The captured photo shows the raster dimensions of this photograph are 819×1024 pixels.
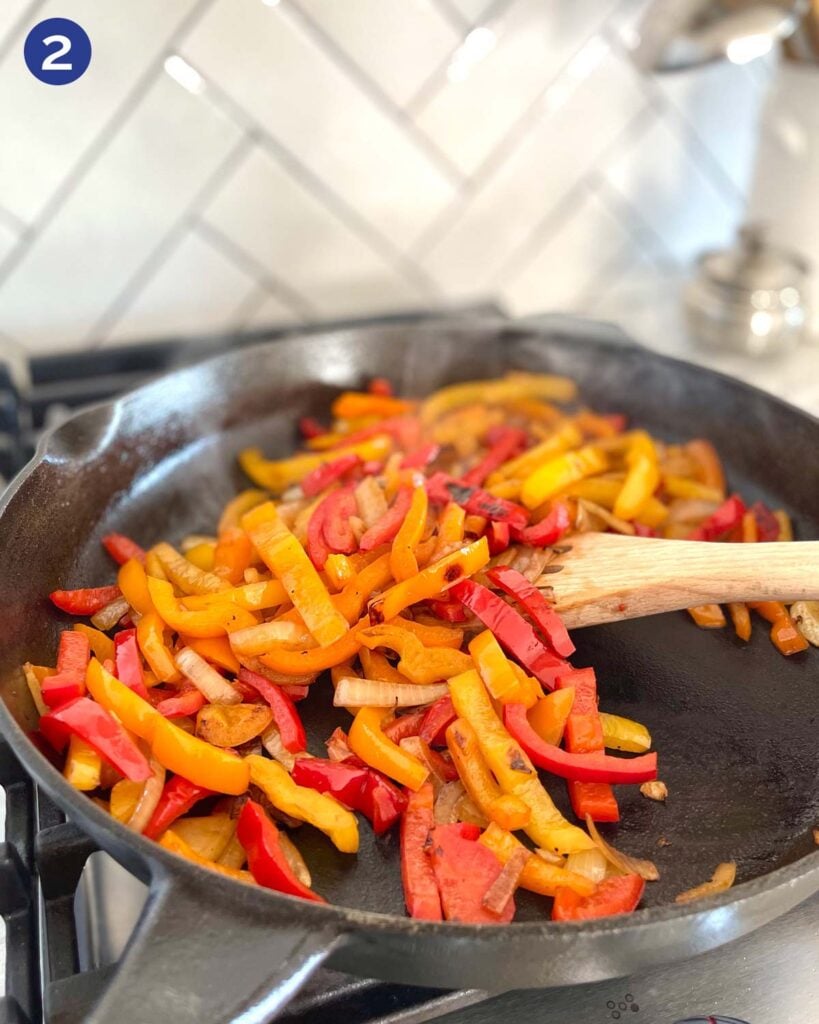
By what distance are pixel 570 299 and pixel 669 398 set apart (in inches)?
24.5

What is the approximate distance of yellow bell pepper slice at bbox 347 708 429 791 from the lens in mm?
1046

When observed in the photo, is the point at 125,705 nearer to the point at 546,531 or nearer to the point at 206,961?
the point at 206,961

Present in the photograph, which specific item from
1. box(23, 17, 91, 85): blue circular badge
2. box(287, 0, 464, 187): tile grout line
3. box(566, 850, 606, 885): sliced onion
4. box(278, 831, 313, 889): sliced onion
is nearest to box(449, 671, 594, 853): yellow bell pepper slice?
box(566, 850, 606, 885): sliced onion

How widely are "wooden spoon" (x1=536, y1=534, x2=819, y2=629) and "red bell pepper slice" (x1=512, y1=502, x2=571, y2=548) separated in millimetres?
38

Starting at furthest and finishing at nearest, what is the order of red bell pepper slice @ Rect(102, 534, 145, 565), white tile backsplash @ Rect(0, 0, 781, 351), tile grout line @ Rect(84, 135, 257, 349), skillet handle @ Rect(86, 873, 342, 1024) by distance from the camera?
tile grout line @ Rect(84, 135, 257, 349) < white tile backsplash @ Rect(0, 0, 781, 351) < red bell pepper slice @ Rect(102, 534, 145, 565) < skillet handle @ Rect(86, 873, 342, 1024)

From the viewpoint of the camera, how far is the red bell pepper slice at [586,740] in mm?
1063

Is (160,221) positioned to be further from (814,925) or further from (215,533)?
(814,925)

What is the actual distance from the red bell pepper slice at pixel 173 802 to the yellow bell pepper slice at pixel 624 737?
1.52 feet

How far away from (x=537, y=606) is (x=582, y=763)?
0.68 ft

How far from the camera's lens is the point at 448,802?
1067 millimetres

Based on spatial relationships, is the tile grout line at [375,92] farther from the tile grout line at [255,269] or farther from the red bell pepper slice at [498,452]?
A: the red bell pepper slice at [498,452]

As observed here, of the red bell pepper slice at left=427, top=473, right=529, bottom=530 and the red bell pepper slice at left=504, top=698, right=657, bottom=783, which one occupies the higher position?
the red bell pepper slice at left=427, top=473, right=529, bottom=530

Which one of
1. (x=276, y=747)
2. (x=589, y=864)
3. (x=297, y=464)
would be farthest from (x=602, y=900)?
(x=297, y=464)

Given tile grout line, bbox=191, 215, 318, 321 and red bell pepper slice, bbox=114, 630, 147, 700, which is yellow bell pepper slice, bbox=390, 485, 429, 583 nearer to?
red bell pepper slice, bbox=114, 630, 147, 700
